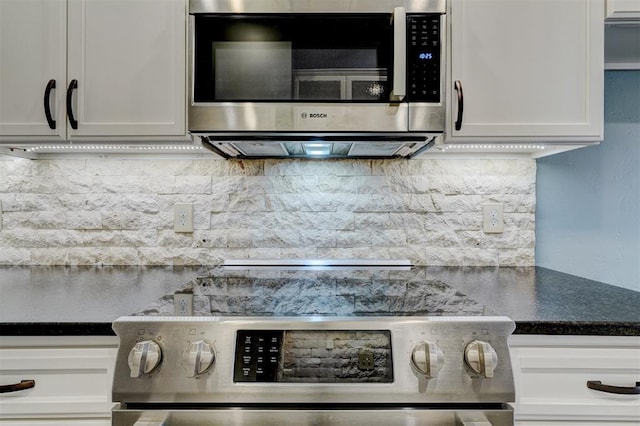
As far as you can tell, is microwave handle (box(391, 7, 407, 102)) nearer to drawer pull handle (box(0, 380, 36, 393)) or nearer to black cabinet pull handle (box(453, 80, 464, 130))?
black cabinet pull handle (box(453, 80, 464, 130))

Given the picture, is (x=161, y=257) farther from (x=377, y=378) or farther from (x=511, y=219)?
(x=511, y=219)

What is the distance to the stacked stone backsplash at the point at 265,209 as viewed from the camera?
167 cm

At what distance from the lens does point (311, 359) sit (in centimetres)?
91

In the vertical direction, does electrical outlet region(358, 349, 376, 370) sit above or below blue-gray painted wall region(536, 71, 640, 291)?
below

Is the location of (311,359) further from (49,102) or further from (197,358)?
(49,102)

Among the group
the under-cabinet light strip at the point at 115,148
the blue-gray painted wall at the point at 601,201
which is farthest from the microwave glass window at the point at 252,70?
the blue-gray painted wall at the point at 601,201

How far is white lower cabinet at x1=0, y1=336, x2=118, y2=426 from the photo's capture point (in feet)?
3.19

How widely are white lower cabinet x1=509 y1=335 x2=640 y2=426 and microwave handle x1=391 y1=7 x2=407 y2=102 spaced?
77 centimetres

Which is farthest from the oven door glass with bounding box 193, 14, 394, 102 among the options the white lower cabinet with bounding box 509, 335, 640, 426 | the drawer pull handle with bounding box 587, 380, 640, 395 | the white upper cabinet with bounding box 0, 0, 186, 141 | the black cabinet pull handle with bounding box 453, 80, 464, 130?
the drawer pull handle with bounding box 587, 380, 640, 395

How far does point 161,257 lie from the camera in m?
1.68

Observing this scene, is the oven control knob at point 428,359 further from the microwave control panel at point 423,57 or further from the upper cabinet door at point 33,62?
the upper cabinet door at point 33,62

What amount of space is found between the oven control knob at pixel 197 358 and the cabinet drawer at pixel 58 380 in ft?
0.73

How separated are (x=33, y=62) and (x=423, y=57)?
4.18 feet

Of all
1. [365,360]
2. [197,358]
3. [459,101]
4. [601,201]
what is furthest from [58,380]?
[601,201]
